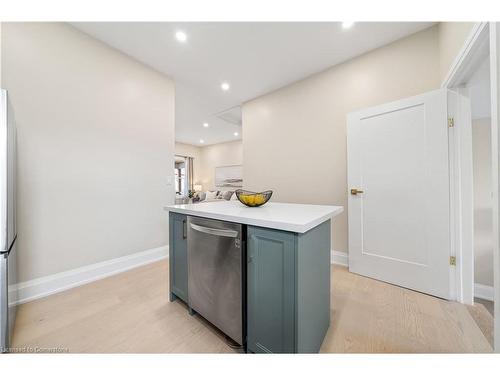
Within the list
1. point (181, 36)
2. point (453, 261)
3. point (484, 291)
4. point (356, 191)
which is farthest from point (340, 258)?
point (181, 36)

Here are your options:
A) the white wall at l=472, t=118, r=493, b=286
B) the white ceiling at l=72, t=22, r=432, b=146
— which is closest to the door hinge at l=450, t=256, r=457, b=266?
the white wall at l=472, t=118, r=493, b=286

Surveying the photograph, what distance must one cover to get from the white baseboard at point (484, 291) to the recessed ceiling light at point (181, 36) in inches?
160

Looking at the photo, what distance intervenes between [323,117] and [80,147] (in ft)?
9.72

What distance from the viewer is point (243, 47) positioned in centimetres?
224

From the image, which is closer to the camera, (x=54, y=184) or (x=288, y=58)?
(x=54, y=184)

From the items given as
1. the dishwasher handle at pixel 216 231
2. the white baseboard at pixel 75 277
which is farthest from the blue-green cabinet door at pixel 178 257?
the white baseboard at pixel 75 277

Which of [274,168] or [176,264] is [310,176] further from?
[176,264]

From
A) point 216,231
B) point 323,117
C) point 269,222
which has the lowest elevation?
point 216,231

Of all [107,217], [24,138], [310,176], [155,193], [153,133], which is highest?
[153,133]

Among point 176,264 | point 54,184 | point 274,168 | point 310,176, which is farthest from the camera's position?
point 274,168

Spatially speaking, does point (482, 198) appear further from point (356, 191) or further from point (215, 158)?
point (215, 158)

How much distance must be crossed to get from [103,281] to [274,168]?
270 cm
